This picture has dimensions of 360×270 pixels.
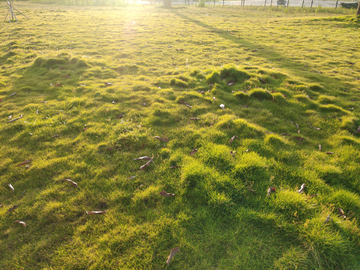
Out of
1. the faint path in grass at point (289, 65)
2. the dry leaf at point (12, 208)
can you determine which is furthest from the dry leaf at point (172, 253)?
the faint path in grass at point (289, 65)

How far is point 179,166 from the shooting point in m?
4.24

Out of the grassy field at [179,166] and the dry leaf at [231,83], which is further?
the dry leaf at [231,83]

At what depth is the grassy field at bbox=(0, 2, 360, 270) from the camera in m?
2.80

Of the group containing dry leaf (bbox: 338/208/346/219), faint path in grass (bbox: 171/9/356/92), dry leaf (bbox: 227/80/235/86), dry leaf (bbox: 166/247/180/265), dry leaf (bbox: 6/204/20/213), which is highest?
faint path in grass (bbox: 171/9/356/92)

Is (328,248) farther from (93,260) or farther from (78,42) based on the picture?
(78,42)

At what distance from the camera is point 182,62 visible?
10.8m

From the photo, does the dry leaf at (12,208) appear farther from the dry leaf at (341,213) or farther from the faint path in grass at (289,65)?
the faint path in grass at (289,65)

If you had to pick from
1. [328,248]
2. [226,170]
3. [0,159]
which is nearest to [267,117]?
[226,170]

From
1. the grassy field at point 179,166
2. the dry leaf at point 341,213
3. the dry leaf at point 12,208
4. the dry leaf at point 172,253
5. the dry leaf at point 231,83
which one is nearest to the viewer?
the dry leaf at point 172,253

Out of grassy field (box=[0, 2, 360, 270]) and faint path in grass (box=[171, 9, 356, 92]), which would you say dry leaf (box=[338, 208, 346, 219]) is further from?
faint path in grass (box=[171, 9, 356, 92])

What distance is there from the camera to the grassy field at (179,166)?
2.80 m

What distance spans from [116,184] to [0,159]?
10.7 feet

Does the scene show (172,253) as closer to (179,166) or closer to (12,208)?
(179,166)

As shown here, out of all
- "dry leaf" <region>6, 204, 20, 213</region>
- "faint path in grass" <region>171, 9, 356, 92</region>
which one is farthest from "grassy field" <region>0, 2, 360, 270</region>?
"faint path in grass" <region>171, 9, 356, 92</region>
